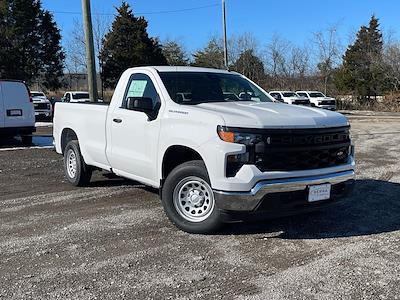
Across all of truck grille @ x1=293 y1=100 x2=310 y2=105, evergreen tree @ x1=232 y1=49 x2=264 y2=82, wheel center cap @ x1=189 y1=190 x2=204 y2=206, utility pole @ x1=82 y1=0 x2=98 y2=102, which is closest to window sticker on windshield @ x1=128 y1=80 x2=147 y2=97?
wheel center cap @ x1=189 y1=190 x2=204 y2=206

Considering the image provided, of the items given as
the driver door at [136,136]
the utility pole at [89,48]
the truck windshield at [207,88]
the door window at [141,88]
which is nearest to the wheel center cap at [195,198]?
the driver door at [136,136]

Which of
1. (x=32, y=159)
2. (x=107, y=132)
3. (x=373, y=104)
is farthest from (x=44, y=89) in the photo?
(x=107, y=132)

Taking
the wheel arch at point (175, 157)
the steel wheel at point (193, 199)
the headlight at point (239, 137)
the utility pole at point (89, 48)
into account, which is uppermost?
the utility pole at point (89, 48)

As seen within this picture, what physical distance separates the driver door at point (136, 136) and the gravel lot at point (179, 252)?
57 cm

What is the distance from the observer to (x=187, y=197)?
5.52 m

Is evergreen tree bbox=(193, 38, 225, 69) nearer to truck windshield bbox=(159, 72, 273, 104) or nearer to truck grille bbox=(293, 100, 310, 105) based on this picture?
truck grille bbox=(293, 100, 310, 105)

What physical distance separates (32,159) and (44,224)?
600 centimetres

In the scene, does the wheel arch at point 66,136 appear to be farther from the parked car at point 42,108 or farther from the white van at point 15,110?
the parked car at point 42,108

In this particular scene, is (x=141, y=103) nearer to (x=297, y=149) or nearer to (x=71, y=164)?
(x=297, y=149)

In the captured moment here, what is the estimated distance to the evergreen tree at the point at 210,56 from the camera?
175 feet

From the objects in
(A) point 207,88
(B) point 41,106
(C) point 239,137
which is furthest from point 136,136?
(B) point 41,106

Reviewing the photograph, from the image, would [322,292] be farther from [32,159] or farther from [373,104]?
[373,104]

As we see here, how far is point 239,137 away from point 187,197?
3.43 feet

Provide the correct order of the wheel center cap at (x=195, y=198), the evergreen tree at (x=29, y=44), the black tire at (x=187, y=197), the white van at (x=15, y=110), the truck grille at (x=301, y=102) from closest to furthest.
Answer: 1. the black tire at (x=187, y=197)
2. the wheel center cap at (x=195, y=198)
3. the white van at (x=15, y=110)
4. the truck grille at (x=301, y=102)
5. the evergreen tree at (x=29, y=44)
